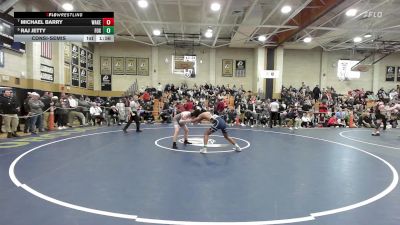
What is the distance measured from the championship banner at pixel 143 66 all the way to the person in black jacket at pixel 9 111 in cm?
1629

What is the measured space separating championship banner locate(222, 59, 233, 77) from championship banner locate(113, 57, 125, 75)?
9668 mm

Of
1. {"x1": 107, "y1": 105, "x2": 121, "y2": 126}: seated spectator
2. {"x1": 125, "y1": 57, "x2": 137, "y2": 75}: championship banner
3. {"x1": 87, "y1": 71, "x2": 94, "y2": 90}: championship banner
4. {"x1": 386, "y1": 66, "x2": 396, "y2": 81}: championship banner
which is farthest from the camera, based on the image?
{"x1": 386, "y1": 66, "x2": 396, "y2": 81}: championship banner

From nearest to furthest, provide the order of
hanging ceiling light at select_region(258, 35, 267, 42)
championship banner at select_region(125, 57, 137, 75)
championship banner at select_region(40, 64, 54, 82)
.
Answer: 1. championship banner at select_region(40, 64, 54, 82)
2. hanging ceiling light at select_region(258, 35, 267, 42)
3. championship banner at select_region(125, 57, 137, 75)

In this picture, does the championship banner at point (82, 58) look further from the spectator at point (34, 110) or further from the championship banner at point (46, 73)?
the spectator at point (34, 110)

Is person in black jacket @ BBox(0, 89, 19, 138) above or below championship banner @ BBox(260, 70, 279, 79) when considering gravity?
below

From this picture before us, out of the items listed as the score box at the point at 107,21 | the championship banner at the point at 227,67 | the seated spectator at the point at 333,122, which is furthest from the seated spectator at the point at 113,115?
the seated spectator at the point at 333,122

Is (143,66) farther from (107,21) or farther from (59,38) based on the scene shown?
(59,38)

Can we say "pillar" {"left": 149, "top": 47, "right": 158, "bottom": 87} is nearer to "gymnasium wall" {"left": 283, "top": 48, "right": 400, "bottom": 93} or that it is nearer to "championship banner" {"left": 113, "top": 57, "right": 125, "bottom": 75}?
"championship banner" {"left": 113, "top": 57, "right": 125, "bottom": 75}

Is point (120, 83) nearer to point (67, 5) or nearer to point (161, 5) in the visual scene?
point (161, 5)

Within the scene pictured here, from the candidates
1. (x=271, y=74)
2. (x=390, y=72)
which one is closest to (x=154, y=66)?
(x=271, y=74)

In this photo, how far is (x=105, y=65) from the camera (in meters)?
26.4

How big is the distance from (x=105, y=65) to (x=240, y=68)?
1298 cm

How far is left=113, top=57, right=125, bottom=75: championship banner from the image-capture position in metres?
26.5

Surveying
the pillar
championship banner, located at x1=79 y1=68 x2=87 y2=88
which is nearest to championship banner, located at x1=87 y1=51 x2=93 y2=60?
championship banner, located at x1=79 y1=68 x2=87 y2=88
